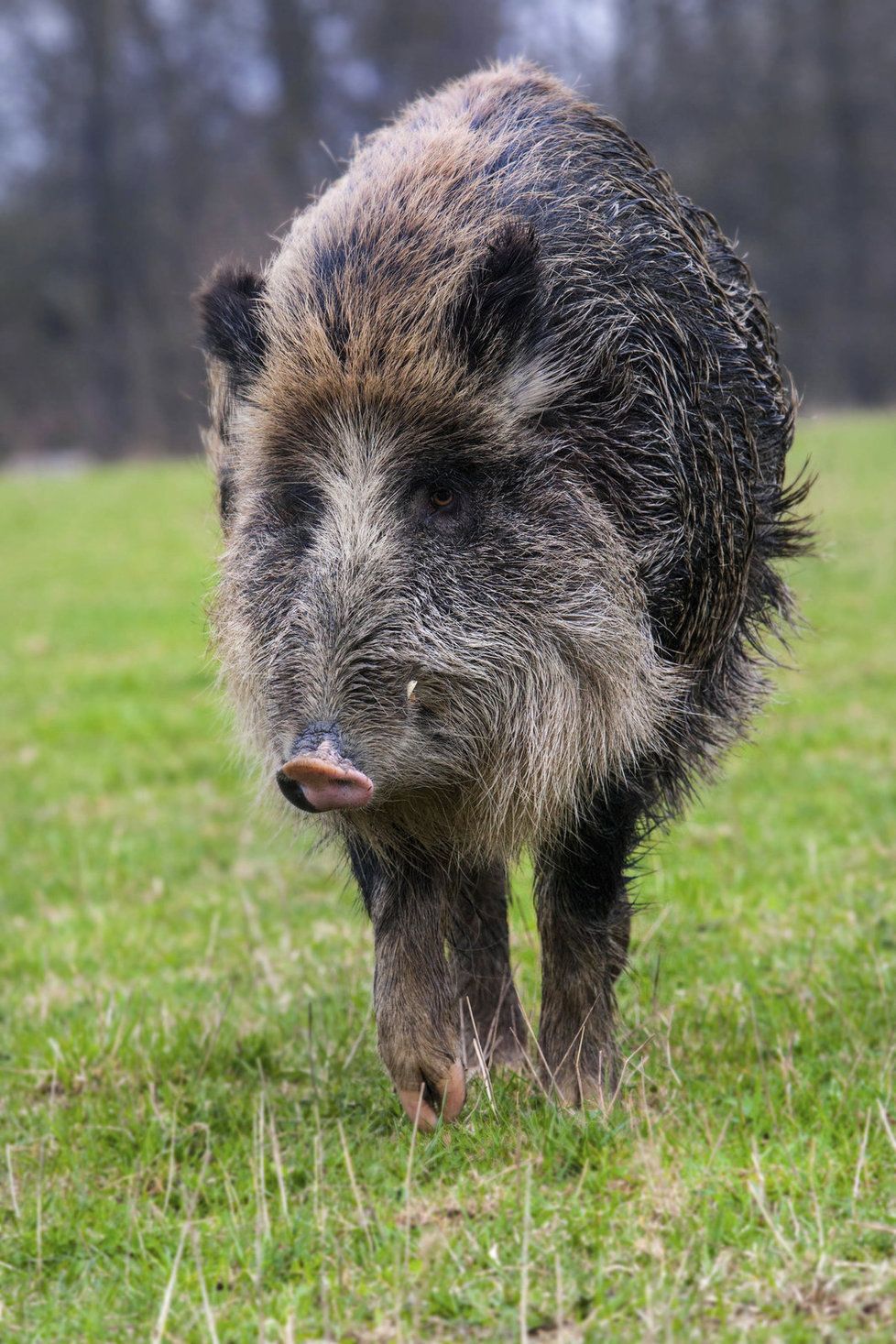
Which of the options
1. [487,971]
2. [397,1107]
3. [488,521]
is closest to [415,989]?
[397,1107]

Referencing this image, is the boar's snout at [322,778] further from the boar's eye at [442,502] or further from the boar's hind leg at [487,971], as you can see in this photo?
the boar's hind leg at [487,971]

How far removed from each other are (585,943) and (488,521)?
115 centimetres

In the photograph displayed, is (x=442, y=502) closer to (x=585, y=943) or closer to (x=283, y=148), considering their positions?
(x=585, y=943)

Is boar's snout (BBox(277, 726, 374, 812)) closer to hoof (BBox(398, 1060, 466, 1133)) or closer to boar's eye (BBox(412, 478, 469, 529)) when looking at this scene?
boar's eye (BBox(412, 478, 469, 529))

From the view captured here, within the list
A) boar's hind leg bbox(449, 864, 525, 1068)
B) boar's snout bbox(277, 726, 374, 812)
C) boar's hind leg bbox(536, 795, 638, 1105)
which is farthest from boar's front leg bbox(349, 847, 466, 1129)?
boar's snout bbox(277, 726, 374, 812)

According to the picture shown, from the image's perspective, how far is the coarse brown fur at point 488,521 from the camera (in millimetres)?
3389

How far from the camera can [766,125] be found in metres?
32.8

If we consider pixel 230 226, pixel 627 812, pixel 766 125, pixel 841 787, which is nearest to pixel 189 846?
pixel 841 787

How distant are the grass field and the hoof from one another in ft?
0.15

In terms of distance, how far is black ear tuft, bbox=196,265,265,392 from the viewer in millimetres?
3740

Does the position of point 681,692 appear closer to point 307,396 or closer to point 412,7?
point 307,396

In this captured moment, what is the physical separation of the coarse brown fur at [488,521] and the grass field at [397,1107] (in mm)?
388

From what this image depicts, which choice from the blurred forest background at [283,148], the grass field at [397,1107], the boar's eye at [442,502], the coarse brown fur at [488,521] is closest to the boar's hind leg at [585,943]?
the coarse brown fur at [488,521]

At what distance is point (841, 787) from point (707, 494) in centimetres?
381
